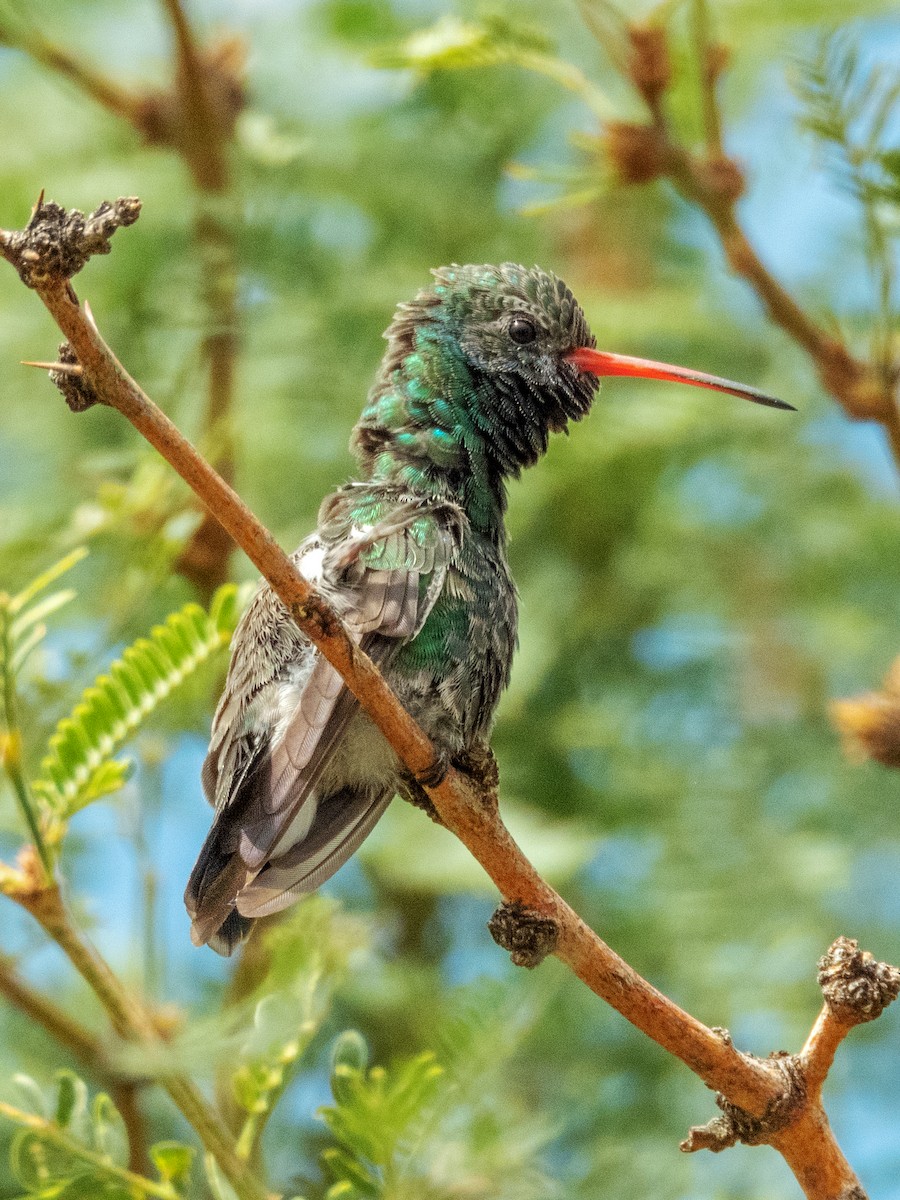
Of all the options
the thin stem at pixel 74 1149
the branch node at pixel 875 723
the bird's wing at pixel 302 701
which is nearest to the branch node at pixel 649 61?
the bird's wing at pixel 302 701

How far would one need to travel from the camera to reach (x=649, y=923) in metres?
3.83

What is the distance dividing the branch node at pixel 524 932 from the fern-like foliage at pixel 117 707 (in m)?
0.66

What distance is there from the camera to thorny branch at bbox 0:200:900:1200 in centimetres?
190

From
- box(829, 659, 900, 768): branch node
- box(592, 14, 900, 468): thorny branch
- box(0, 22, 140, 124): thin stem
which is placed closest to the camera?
box(829, 659, 900, 768): branch node

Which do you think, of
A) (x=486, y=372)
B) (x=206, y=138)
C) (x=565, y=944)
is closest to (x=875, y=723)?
(x=565, y=944)

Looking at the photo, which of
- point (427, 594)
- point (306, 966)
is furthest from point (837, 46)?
point (306, 966)

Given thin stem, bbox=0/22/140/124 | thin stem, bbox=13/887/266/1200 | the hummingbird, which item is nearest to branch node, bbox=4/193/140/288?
the hummingbird

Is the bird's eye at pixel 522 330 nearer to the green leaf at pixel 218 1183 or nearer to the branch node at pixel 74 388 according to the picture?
the branch node at pixel 74 388

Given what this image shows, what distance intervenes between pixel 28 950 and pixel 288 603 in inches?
39.1

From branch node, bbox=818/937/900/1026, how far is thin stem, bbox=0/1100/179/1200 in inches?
41.6

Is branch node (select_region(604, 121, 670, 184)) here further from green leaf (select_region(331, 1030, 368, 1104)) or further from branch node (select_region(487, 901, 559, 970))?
green leaf (select_region(331, 1030, 368, 1104))

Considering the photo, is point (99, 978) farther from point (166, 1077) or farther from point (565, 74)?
point (565, 74)

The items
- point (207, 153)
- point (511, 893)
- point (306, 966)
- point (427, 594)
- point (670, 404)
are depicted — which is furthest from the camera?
point (670, 404)

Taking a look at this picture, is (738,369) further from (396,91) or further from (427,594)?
(427,594)
